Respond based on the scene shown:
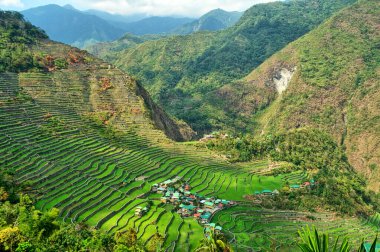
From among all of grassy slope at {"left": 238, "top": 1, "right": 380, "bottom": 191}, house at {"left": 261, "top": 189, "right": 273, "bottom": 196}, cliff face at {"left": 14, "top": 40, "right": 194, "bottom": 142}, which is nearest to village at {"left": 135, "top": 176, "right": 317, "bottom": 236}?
house at {"left": 261, "top": 189, "right": 273, "bottom": 196}

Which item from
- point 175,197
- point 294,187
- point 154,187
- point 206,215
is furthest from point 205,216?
point 294,187

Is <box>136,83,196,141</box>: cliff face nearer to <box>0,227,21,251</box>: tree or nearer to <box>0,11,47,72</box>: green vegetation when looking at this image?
<box>0,11,47,72</box>: green vegetation

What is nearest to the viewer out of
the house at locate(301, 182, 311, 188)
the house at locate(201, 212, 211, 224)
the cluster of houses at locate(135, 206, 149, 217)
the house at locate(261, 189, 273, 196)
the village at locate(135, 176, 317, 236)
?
the cluster of houses at locate(135, 206, 149, 217)

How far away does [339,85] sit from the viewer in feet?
287

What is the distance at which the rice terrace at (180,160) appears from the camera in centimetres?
2552

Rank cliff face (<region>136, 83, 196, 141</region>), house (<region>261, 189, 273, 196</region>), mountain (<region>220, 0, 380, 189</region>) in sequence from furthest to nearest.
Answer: mountain (<region>220, 0, 380, 189</region>), cliff face (<region>136, 83, 196, 141</region>), house (<region>261, 189, 273, 196</region>)

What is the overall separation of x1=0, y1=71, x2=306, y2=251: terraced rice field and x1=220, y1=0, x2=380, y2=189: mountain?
31.8m

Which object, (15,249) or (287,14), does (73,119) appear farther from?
(287,14)

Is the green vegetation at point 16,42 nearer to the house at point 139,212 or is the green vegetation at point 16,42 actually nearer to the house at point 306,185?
the house at point 139,212

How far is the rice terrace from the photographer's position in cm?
2552

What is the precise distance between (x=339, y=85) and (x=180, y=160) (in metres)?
56.7

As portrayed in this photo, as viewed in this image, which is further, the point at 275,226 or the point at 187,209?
the point at 275,226

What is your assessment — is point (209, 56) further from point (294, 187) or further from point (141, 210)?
point (141, 210)

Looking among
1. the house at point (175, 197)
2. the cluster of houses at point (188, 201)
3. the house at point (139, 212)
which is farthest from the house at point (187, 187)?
the house at point (139, 212)
